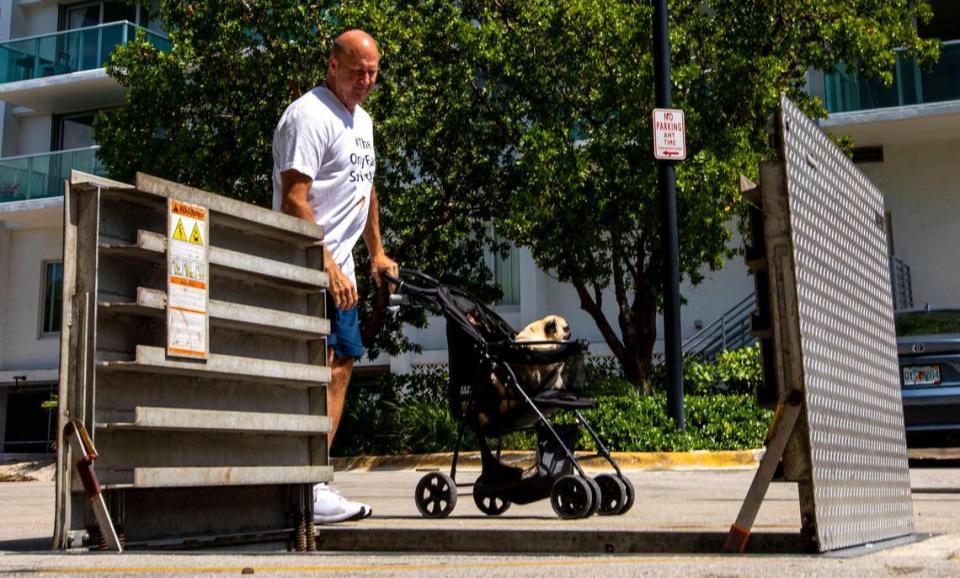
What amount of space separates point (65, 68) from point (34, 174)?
2.62 meters

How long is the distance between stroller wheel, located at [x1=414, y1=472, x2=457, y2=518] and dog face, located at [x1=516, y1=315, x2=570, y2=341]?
2.84 feet

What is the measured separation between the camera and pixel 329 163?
5906 mm

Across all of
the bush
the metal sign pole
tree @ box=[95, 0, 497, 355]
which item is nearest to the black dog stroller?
the bush

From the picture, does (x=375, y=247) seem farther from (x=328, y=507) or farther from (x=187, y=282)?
(x=187, y=282)

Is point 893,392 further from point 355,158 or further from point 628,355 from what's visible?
point 628,355

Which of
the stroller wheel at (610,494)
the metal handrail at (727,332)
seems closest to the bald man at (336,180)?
the stroller wheel at (610,494)

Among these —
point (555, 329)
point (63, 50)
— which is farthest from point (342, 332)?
point (63, 50)

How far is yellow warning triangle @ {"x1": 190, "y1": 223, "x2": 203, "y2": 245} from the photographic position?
4566 mm

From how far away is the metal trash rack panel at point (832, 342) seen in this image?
3631 millimetres

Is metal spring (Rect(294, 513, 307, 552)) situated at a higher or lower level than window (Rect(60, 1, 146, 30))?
lower

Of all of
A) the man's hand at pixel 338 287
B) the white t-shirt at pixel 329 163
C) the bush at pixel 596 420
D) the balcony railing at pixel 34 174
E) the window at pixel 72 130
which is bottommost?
the bush at pixel 596 420

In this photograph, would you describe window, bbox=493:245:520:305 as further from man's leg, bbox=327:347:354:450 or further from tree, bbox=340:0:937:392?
man's leg, bbox=327:347:354:450

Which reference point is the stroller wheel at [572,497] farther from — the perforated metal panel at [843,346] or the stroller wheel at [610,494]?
the perforated metal panel at [843,346]

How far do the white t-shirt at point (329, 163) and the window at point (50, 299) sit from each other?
25942 mm
